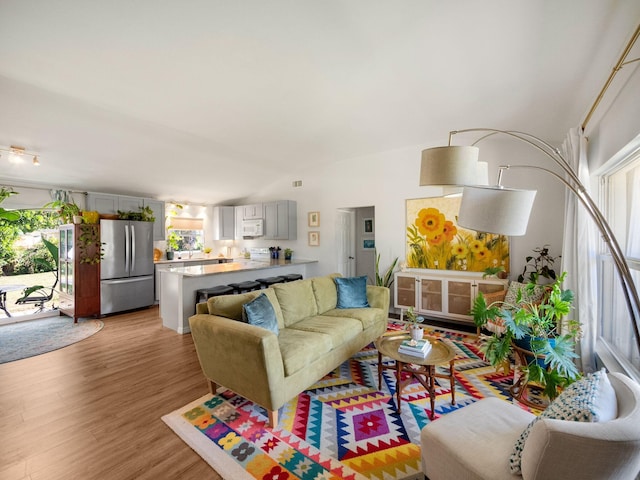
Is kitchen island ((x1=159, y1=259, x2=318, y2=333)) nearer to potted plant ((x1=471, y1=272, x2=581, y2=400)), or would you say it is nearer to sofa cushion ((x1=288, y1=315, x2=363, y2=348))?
sofa cushion ((x1=288, y1=315, x2=363, y2=348))

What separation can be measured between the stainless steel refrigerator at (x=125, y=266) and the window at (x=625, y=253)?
643cm

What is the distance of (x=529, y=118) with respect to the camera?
3344mm

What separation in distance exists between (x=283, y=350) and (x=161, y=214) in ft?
17.3

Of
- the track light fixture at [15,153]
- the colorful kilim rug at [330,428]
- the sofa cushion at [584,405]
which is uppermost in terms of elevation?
the track light fixture at [15,153]

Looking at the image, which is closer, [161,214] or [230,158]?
[230,158]

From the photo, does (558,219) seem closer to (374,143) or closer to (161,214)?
(374,143)

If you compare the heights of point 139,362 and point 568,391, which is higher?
point 568,391

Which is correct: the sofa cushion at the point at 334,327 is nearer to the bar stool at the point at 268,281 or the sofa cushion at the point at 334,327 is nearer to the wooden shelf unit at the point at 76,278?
the bar stool at the point at 268,281

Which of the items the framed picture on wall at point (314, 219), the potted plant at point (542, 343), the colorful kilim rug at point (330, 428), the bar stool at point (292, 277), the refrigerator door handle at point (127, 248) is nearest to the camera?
the colorful kilim rug at point (330, 428)

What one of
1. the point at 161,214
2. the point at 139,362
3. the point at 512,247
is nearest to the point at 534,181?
the point at 512,247

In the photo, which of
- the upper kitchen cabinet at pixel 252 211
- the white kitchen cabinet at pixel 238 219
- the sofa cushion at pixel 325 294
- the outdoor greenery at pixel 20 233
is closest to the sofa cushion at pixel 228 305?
the sofa cushion at pixel 325 294

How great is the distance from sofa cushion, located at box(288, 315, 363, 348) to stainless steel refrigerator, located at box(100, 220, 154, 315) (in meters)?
3.84

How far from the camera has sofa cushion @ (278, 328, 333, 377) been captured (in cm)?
221

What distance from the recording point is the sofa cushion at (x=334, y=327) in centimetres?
277
